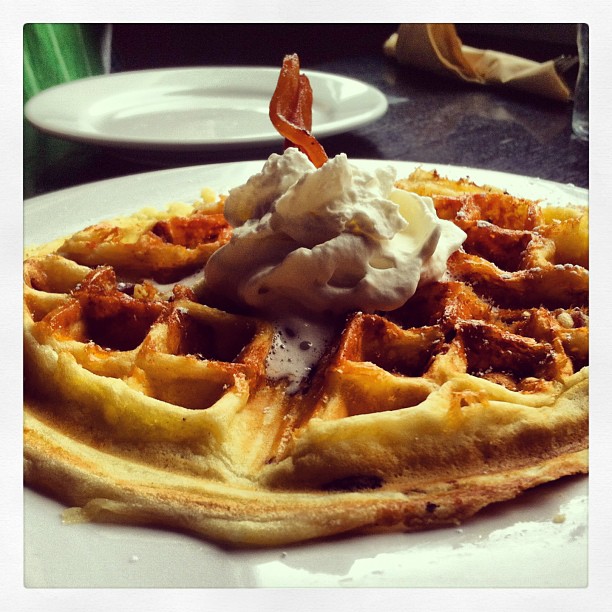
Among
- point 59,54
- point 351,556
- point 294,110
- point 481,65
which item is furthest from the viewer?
point 481,65

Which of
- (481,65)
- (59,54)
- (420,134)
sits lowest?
(420,134)

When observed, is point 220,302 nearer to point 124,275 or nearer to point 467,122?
point 124,275

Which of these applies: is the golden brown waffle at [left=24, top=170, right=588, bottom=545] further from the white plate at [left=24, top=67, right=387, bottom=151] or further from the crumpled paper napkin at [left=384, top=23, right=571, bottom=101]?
the crumpled paper napkin at [left=384, top=23, right=571, bottom=101]

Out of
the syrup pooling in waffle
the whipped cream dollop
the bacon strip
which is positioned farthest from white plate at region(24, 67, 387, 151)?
the whipped cream dollop

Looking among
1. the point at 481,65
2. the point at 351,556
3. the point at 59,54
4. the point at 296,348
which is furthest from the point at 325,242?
the point at 481,65

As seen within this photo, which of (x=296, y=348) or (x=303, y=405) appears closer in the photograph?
(x=303, y=405)

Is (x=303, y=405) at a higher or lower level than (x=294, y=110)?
lower

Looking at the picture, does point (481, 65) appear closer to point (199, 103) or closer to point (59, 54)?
point (199, 103)

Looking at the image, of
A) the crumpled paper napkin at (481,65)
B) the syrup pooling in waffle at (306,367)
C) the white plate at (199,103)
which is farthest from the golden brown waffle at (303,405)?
the crumpled paper napkin at (481,65)
